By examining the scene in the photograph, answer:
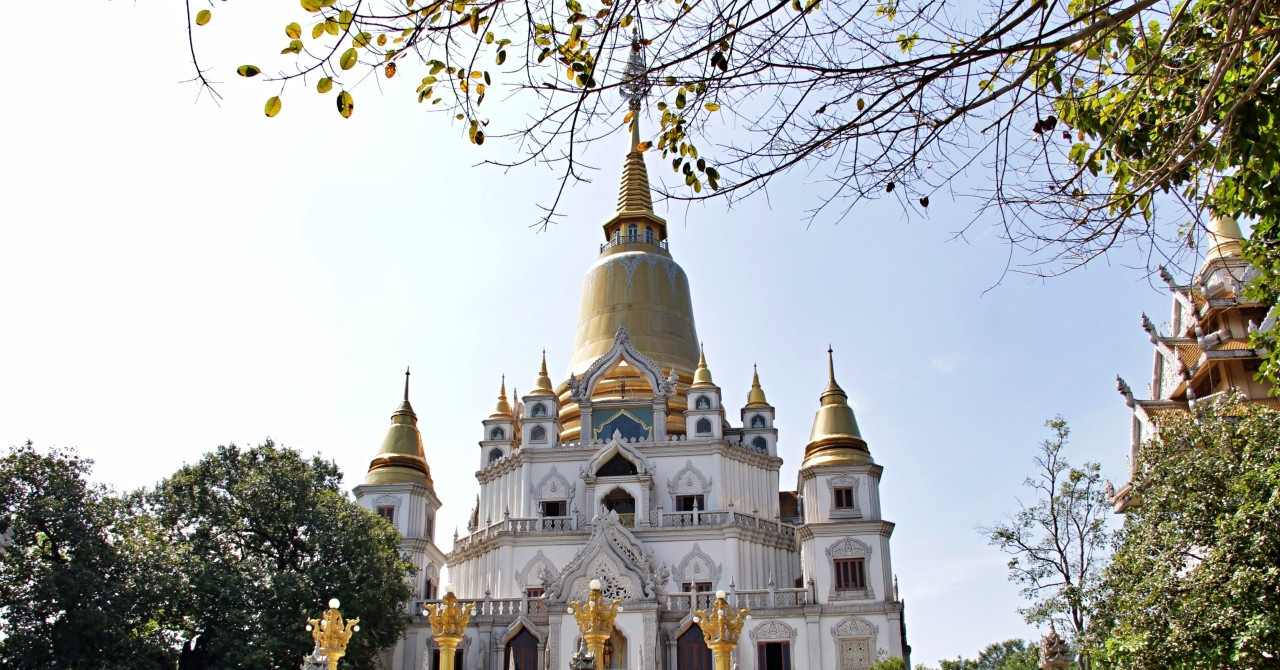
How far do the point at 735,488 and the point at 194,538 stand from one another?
60.2ft

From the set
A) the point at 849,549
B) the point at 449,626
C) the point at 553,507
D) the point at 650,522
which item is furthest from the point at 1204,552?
the point at 553,507

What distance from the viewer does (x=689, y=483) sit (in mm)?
40156

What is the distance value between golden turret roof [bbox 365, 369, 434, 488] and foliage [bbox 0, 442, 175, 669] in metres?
12.6

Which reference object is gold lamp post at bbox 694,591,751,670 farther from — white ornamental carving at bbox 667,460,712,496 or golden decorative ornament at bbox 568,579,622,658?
white ornamental carving at bbox 667,460,712,496

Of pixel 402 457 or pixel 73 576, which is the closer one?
pixel 73 576

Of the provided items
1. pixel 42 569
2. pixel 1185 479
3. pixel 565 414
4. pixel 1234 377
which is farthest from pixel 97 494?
pixel 1234 377

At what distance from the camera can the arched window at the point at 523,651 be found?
1416 inches

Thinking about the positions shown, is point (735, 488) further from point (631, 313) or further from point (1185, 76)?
point (1185, 76)

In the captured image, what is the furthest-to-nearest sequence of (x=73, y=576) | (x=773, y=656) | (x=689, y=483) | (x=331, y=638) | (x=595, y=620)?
(x=689, y=483), (x=773, y=656), (x=73, y=576), (x=595, y=620), (x=331, y=638)

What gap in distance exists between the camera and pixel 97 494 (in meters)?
30.7

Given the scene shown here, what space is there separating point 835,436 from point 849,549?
14.7ft

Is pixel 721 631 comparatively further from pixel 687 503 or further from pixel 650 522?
pixel 687 503

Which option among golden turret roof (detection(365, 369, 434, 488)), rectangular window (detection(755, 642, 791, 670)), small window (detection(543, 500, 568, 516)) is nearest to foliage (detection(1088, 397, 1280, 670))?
rectangular window (detection(755, 642, 791, 670))

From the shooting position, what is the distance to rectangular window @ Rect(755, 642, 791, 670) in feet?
117
